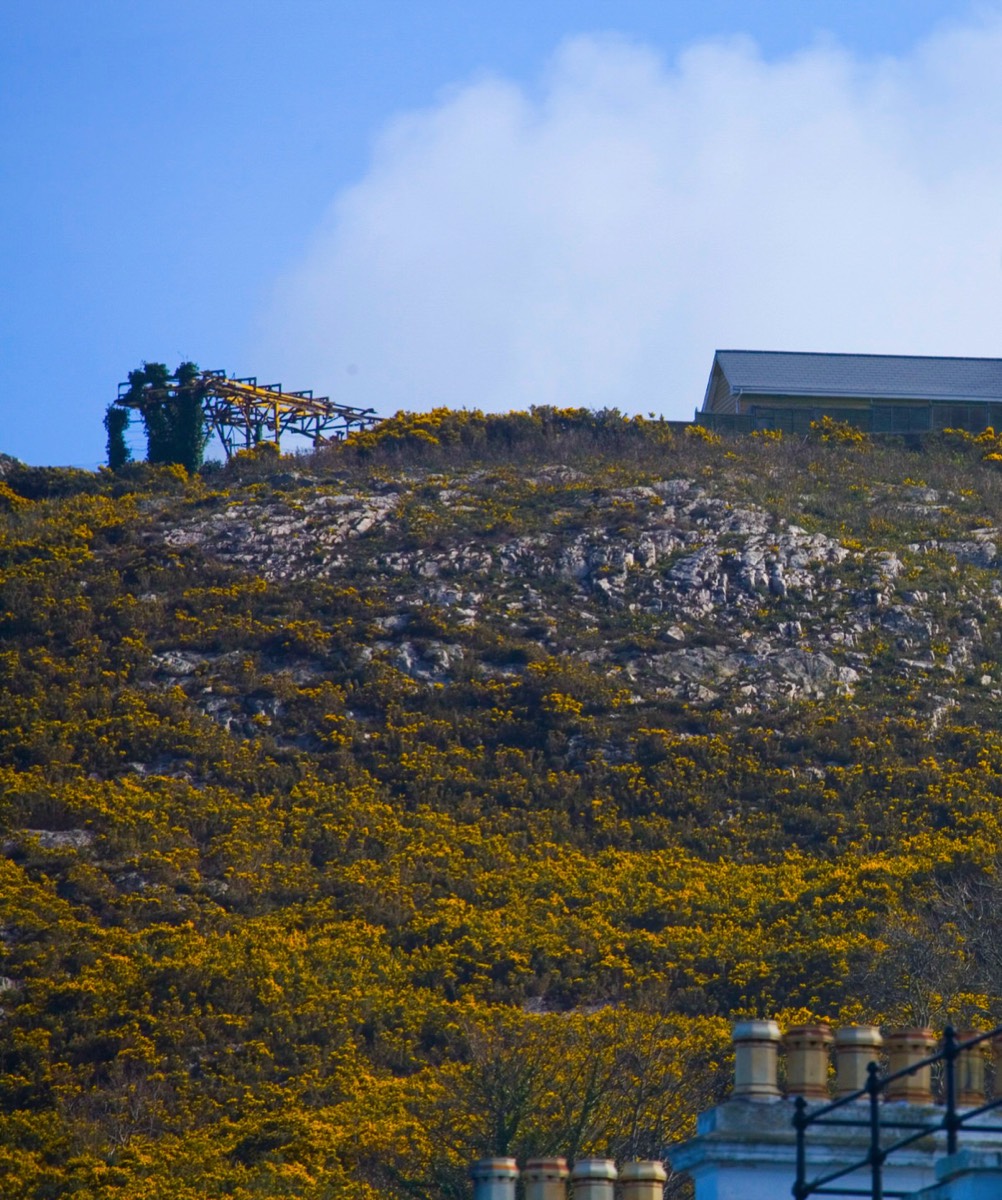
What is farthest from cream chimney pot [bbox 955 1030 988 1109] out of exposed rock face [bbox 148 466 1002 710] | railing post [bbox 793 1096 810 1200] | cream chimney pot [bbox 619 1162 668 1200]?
exposed rock face [bbox 148 466 1002 710]

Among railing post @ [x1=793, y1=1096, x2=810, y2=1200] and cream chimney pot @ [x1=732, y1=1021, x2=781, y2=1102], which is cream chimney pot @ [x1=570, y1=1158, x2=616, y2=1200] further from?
railing post @ [x1=793, y1=1096, x2=810, y2=1200]

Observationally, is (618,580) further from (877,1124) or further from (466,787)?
(877,1124)

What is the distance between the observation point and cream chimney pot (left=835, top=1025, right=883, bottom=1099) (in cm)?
1291

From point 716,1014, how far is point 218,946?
31.9 feet

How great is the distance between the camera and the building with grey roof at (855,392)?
7425cm

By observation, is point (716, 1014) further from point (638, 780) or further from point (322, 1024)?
point (638, 780)

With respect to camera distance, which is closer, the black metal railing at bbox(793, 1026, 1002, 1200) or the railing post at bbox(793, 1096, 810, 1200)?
the black metal railing at bbox(793, 1026, 1002, 1200)

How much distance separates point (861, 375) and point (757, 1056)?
6779 cm

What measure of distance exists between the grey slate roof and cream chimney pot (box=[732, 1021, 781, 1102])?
213 feet

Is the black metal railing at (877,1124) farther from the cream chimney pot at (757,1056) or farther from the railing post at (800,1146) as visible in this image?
the cream chimney pot at (757,1056)

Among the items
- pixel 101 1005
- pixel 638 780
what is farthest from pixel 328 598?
pixel 101 1005

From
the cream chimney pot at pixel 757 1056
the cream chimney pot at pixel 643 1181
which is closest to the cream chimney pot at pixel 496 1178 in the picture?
the cream chimney pot at pixel 643 1181

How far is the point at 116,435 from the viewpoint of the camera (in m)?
73.8

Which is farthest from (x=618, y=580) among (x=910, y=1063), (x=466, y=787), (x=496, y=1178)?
(x=910, y=1063)
